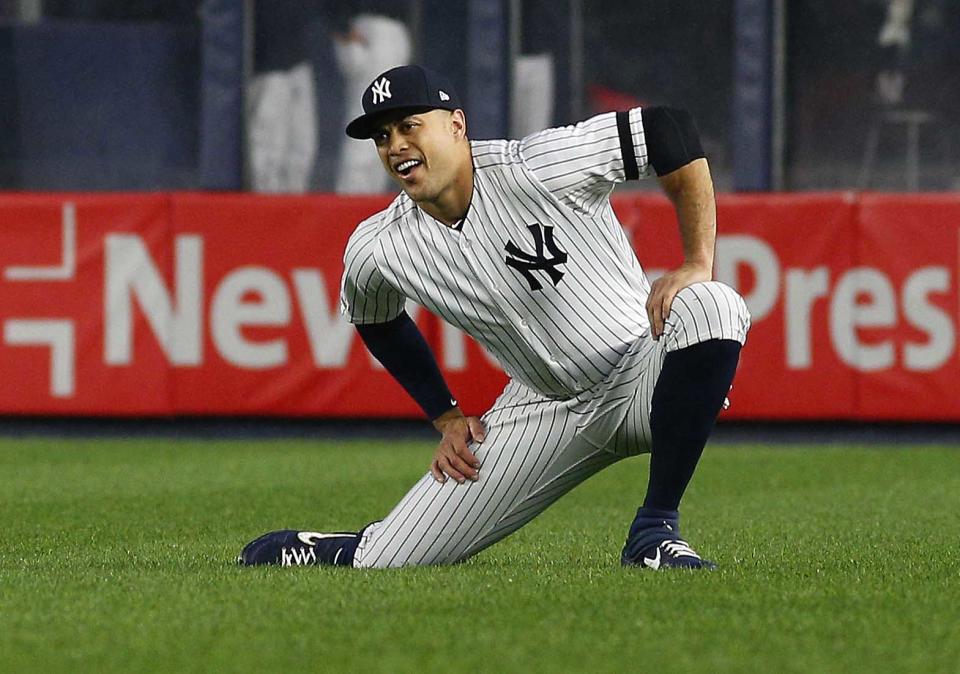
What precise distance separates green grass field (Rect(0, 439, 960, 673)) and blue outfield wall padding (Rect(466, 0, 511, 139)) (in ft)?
12.2

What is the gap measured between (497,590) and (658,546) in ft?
1.67

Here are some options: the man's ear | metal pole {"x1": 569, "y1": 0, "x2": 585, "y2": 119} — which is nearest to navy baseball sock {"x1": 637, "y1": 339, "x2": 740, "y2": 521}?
the man's ear

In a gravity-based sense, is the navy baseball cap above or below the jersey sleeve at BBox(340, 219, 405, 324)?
above

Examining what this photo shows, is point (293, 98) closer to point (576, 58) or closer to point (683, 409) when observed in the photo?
point (576, 58)

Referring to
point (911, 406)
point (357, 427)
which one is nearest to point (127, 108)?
point (357, 427)

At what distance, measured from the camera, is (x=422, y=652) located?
3352mm

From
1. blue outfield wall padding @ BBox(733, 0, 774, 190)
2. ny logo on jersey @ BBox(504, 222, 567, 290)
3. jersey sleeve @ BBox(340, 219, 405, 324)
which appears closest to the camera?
ny logo on jersey @ BBox(504, 222, 567, 290)

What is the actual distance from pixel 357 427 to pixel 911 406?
2.98m

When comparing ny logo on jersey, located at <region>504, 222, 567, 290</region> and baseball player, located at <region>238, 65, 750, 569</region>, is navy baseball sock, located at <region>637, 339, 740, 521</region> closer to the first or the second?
baseball player, located at <region>238, 65, 750, 569</region>

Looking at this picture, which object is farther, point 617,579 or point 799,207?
point 799,207

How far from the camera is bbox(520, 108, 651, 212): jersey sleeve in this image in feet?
14.9

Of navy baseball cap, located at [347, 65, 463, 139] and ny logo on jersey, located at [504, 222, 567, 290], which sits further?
ny logo on jersey, located at [504, 222, 567, 290]

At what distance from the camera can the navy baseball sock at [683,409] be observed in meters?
4.44

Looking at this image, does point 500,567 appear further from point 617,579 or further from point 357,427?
point 357,427
